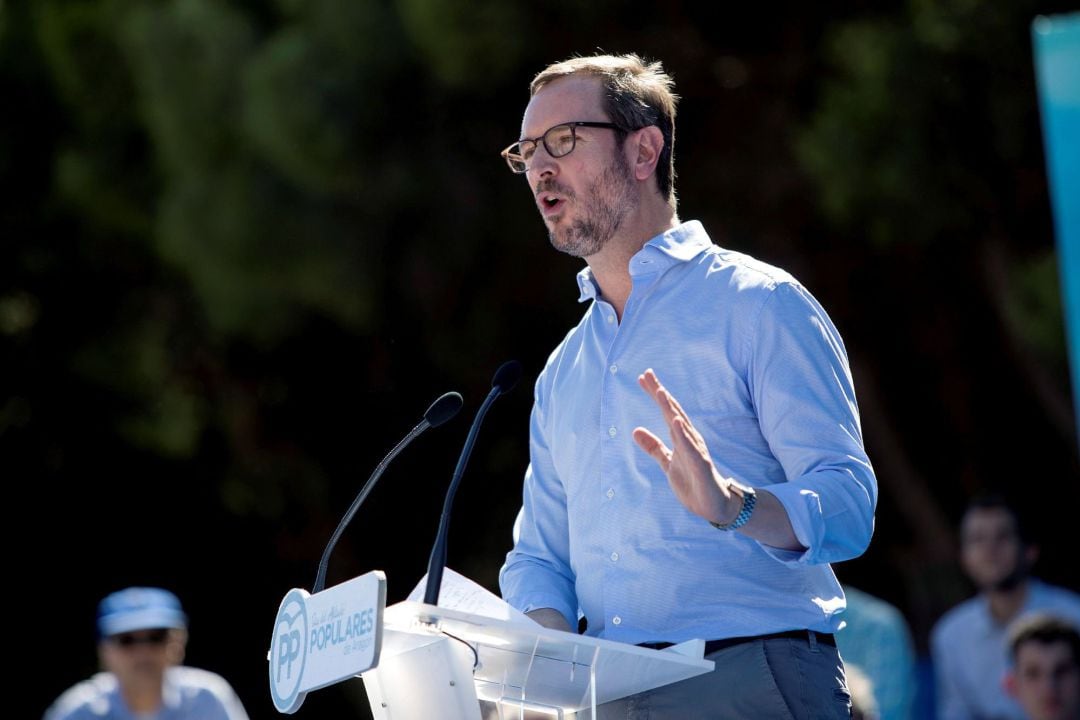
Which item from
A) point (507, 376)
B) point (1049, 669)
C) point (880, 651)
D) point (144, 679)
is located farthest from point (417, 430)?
point (880, 651)

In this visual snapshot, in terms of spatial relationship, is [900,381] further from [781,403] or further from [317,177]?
[781,403]

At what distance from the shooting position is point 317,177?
766 cm

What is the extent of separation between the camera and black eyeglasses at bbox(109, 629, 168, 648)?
226 inches

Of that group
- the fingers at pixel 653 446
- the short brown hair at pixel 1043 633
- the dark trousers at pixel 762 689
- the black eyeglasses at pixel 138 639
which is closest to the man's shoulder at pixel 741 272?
the fingers at pixel 653 446

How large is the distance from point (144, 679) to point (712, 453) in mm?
3836

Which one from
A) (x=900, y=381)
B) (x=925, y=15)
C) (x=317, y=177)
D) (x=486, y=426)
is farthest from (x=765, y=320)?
(x=486, y=426)

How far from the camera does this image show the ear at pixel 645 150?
8.77 ft

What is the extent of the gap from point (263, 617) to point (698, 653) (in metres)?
8.56

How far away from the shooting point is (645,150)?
2703 millimetres

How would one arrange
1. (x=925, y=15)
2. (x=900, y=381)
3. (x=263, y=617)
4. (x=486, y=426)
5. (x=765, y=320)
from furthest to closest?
(x=263, y=617)
(x=486, y=426)
(x=900, y=381)
(x=925, y=15)
(x=765, y=320)

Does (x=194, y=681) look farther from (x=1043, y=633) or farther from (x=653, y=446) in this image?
(x=653, y=446)

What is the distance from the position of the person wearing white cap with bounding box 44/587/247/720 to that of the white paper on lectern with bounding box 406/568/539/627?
3626 mm

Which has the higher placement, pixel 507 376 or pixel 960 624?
pixel 507 376

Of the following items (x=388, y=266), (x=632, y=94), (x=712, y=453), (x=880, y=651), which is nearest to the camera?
(x=712, y=453)
